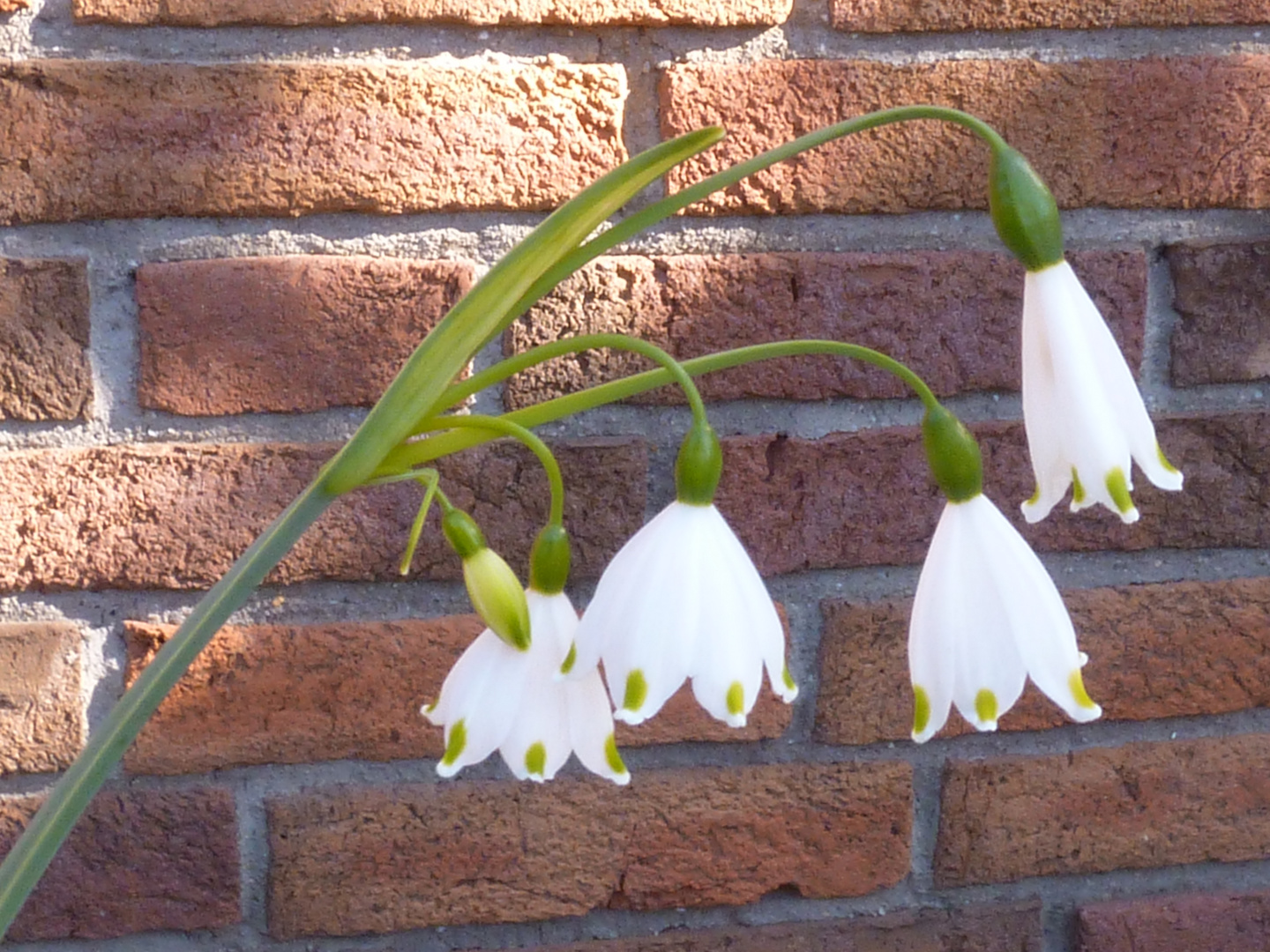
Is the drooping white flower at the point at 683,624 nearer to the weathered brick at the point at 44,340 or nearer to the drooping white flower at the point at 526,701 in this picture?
the drooping white flower at the point at 526,701

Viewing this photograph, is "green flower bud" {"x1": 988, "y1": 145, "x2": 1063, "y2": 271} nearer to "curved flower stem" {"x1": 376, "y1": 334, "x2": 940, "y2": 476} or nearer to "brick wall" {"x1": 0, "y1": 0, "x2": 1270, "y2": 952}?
"curved flower stem" {"x1": 376, "y1": 334, "x2": 940, "y2": 476}

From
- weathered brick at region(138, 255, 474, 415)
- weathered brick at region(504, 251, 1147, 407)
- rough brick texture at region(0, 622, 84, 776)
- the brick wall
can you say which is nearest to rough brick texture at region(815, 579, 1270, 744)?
the brick wall

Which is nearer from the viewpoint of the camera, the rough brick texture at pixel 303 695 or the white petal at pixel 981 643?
the white petal at pixel 981 643

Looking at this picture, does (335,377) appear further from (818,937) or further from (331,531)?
(818,937)

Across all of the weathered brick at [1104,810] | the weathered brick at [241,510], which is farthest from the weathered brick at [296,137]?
the weathered brick at [1104,810]

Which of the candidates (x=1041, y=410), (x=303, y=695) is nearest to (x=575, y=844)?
(x=303, y=695)

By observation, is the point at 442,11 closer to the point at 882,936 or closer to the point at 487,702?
the point at 487,702
